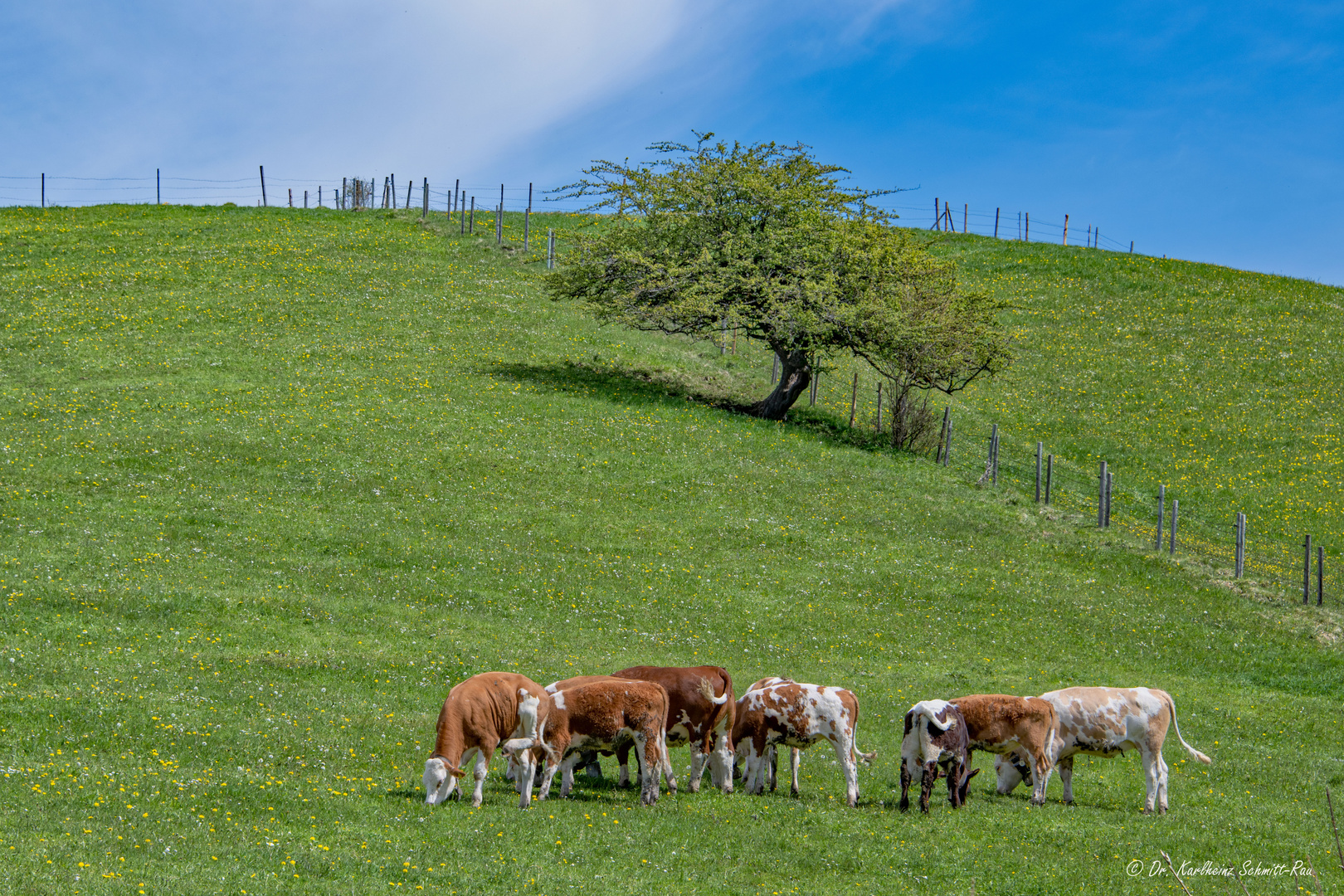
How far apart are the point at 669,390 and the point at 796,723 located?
105 ft

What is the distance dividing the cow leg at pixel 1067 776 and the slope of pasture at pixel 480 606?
728 millimetres

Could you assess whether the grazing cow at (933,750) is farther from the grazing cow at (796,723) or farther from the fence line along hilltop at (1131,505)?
the fence line along hilltop at (1131,505)

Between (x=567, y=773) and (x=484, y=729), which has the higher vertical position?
(x=484, y=729)

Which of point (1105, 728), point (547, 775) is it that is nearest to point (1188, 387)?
point (1105, 728)

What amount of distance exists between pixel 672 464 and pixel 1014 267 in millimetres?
47556

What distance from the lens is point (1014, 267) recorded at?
76312 mm

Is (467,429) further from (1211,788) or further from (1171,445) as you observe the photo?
(1171,445)

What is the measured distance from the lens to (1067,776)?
1695 cm

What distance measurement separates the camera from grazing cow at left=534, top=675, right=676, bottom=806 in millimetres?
15008

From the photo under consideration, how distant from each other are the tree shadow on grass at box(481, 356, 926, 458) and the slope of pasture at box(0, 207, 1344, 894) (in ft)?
0.96

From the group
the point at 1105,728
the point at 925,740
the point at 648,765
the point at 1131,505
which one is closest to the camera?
the point at 648,765

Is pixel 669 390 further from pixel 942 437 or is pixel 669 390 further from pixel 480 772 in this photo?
pixel 480 772

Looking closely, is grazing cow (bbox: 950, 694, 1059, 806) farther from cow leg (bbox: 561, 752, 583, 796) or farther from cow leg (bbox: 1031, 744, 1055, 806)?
cow leg (bbox: 561, 752, 583, 796)

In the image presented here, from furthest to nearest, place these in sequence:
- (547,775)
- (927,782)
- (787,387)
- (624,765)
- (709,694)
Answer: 1. (787,387)
2. (624,765)
3. (709,694)
4. (927,782)
5. (547,775)
